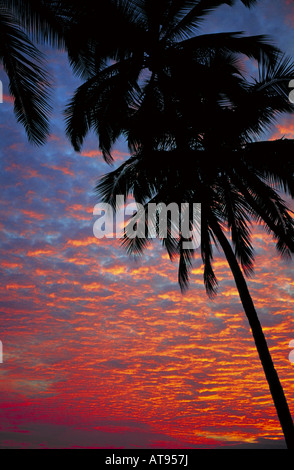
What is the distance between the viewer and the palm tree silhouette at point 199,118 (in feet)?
30.3

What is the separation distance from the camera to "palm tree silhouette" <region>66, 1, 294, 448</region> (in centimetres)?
925

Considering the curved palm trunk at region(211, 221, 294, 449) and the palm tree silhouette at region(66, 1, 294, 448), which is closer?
the curved palm trunk at region(211, 221, 294, 449)

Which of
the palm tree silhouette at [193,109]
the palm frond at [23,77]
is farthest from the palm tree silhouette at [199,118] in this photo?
the palm frond at [23,77]

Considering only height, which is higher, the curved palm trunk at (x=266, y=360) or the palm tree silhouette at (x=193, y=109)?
the palm tree silhouette at (x=193, y=109)

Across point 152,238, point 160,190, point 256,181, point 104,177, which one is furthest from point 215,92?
point 152,238

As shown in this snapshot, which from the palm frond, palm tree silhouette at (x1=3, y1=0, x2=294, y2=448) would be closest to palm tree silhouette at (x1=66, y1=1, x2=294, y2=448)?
palm tree silhouette at (x1=3, y1=0, x2=294, y2=448)

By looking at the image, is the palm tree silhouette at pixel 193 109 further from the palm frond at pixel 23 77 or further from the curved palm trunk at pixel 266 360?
the palm frond at pixel 23 77

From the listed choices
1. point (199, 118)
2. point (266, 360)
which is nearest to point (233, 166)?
point (199, 118)

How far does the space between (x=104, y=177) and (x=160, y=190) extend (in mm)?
1639

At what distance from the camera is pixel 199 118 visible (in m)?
9.26

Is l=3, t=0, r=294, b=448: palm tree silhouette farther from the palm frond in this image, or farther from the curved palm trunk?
the palm frond

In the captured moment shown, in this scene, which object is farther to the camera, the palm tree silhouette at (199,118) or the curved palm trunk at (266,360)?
the palm tree silhouette at (199,118)

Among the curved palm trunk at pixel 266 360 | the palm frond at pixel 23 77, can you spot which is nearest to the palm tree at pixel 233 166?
the curved palm trunk at pixel 266 360
